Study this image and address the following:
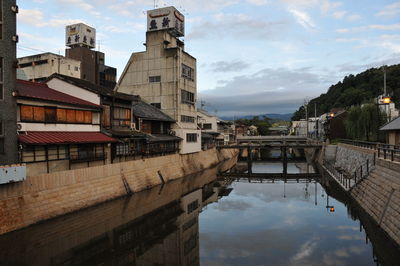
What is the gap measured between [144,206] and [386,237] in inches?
821

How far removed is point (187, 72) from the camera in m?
54.1

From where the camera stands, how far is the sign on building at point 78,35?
316 ft

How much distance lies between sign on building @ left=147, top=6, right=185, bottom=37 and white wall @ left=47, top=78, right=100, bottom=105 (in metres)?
30.3

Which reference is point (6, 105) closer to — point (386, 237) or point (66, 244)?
point (66, 244)

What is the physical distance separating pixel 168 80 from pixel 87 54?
192 feet

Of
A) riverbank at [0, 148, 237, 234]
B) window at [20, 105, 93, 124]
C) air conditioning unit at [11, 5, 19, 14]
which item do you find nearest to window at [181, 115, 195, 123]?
riverbank at [0, 148, 237, 234]

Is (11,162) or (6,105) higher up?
(6,105)

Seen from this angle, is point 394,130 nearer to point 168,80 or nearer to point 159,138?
point 159,138

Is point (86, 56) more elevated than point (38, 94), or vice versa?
point (86, 56)

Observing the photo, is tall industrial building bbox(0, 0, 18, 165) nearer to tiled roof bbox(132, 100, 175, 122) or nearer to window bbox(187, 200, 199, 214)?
window bbox(187, 200, 199, 214)

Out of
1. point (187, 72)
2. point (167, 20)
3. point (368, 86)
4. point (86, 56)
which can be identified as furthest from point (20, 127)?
point (368, 86)

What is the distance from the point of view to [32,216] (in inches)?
827

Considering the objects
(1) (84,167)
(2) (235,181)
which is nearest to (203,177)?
(2) (235,181)

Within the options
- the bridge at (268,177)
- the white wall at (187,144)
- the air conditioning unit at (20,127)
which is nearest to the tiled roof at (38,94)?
the air conditioning unit at (20,127)
